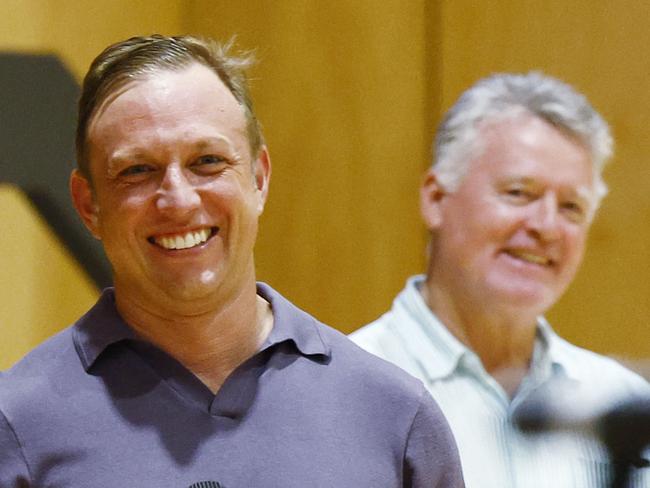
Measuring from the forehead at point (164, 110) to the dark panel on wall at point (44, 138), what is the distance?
30.0 inches

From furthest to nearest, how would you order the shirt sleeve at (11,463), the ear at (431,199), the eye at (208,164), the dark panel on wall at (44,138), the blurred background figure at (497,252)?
the dark panel on wall at (44,138) < the ear at (431,199) < the blurred background figure at (497,252) < the eye at (208,164) < the shirt sleeve at (11,463)

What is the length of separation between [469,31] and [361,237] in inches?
15.4

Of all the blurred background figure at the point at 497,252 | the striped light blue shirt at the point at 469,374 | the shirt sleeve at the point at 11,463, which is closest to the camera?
the shirt sleeve at the point at 11,463

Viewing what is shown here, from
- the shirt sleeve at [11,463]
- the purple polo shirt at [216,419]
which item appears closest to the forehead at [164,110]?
the purple polo shirt at [216,419]

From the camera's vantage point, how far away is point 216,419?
1.24 meters

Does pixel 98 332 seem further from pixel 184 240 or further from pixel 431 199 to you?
pixel 431 199

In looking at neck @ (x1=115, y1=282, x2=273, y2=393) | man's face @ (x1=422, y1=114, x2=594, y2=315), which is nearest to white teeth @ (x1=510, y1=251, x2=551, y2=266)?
man's face @ (x1=422, y1=114, x2=594, y2=315)

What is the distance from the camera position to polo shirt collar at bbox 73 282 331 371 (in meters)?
1.27

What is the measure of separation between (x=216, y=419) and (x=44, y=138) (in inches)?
38.0

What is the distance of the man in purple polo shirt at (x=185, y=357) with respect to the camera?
121 cm

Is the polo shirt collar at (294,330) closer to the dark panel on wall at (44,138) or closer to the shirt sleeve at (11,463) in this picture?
the shirt sleeve at (11,463)

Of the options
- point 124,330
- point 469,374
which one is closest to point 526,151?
point 469,374

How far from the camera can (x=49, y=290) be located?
2.07 meters

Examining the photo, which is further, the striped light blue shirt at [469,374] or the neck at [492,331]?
the neck at [492,331]
